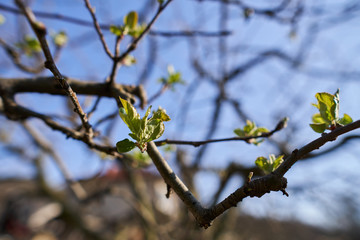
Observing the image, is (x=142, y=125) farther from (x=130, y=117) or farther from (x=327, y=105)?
(x=327, y=105)

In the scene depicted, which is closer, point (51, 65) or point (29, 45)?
point (51, 65)

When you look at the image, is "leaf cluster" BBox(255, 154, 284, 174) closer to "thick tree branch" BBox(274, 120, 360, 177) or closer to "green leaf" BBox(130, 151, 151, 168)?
"thick tree branch" BBox(274, 120, 360, 177)

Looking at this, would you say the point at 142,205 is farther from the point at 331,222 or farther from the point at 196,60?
the point at 331,222

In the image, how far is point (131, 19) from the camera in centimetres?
108

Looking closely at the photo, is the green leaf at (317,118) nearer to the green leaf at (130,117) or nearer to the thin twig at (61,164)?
the green leaf at (130,117)

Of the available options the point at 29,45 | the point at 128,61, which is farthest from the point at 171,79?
the point at 29,45

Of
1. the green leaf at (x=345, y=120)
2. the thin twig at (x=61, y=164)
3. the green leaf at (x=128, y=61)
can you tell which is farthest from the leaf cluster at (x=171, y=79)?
the thin twig at (x=61, y=164)

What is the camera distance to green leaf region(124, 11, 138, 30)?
1.08 m

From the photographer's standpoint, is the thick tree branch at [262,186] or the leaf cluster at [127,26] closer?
the thick tree branch at [262,186]

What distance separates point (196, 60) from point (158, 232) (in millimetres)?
2498

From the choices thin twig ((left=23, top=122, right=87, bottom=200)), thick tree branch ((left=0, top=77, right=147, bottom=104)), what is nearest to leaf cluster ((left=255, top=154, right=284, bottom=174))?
thick tree branch ((left=0, top=77, right=147, bottom=104))

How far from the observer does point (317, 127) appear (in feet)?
2.36

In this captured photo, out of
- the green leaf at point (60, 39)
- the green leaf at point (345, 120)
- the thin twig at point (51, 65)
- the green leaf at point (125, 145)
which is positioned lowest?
the green leaf at point (345, 120)

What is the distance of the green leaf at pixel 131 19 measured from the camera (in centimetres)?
108
